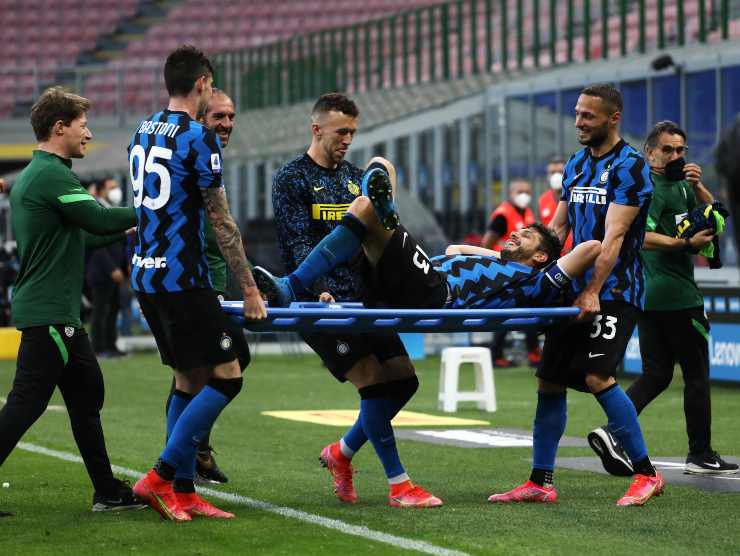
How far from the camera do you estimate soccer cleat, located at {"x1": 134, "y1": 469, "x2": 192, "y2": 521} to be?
668 centimetres

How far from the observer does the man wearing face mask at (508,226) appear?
1644 centimetres

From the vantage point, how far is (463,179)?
2372cm

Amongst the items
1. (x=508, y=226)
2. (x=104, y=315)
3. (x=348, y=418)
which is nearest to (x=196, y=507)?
(x=348, y=418)

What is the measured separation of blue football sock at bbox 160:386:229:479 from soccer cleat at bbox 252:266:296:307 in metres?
0.47

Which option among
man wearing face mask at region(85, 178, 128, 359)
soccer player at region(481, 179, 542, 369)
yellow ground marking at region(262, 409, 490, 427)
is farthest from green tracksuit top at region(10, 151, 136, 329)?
man wearing face mask at region(85, 178, 128, 359)

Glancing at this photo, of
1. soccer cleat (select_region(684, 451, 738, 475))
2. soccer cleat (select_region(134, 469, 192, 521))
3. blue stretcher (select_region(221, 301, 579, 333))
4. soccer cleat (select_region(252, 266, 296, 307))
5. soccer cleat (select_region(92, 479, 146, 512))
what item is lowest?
soccer cleat (select_region(684, 451, 738, 475))

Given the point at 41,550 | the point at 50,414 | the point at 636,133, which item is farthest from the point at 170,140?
the point at 636,133

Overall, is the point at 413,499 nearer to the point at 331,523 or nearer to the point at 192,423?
the point at 331,523

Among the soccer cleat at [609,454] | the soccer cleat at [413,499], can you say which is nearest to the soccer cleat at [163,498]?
the soccer cleat at [413,499]

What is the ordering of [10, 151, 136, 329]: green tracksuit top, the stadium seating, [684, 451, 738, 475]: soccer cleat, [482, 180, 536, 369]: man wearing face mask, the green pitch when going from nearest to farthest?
the green pitch < [10, 151, 136, 329]: green tracksuit top < [684, 451, 738, 475]: soccer cleat < [482, 180, 536, 369]: man wearing face mask < the stadium seating

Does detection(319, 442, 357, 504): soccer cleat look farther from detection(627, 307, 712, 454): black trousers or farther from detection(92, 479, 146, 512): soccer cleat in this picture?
detection(627, 307, 712, 454): black trousers

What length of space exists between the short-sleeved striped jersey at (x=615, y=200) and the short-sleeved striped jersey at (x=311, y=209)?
1.07m

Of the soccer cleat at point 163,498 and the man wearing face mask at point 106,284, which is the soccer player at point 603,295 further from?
the man wearing face mask at point 106,284

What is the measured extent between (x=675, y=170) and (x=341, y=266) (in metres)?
2.43
